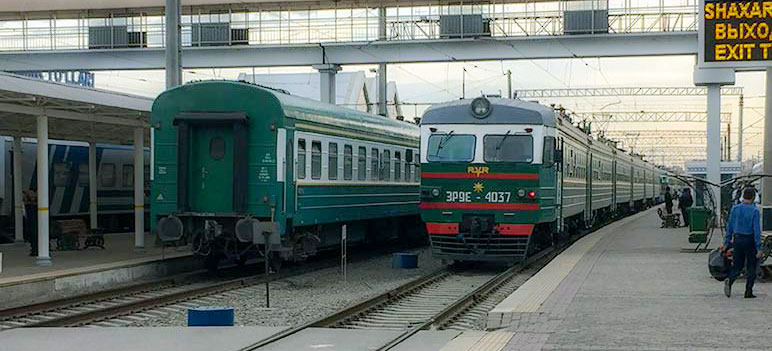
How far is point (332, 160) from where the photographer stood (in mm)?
18844

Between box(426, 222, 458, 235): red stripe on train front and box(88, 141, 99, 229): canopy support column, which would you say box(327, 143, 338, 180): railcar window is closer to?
box(426, 222, 458, 235): red stripe on train front

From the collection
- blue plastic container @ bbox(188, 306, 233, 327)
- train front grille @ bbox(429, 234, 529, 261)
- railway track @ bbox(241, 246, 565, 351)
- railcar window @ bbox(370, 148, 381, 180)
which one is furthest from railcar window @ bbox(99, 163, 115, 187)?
blue plastic container @ bbox(188, 306, 233, 327)

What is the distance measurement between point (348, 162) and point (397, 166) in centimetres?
426

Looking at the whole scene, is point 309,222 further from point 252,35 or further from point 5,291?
point 252,35

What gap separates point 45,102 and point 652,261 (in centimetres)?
1198

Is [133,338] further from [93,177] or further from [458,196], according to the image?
[93,177]

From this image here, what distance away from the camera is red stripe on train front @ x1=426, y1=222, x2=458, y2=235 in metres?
17.9

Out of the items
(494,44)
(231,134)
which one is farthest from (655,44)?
(231,134)

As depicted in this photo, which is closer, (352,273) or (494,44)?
(352,273)

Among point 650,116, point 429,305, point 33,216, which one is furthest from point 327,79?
point 650,116

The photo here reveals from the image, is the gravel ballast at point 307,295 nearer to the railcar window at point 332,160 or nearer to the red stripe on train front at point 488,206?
the red stripe on train front at point 488,206

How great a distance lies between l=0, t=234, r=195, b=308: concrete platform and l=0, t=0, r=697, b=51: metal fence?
10867 millimetres

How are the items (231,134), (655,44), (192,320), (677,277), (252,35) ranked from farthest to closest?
(252,35) < (655,44) < (231,134) < (677,277) < (192,320)

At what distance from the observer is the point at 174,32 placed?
815 inches
